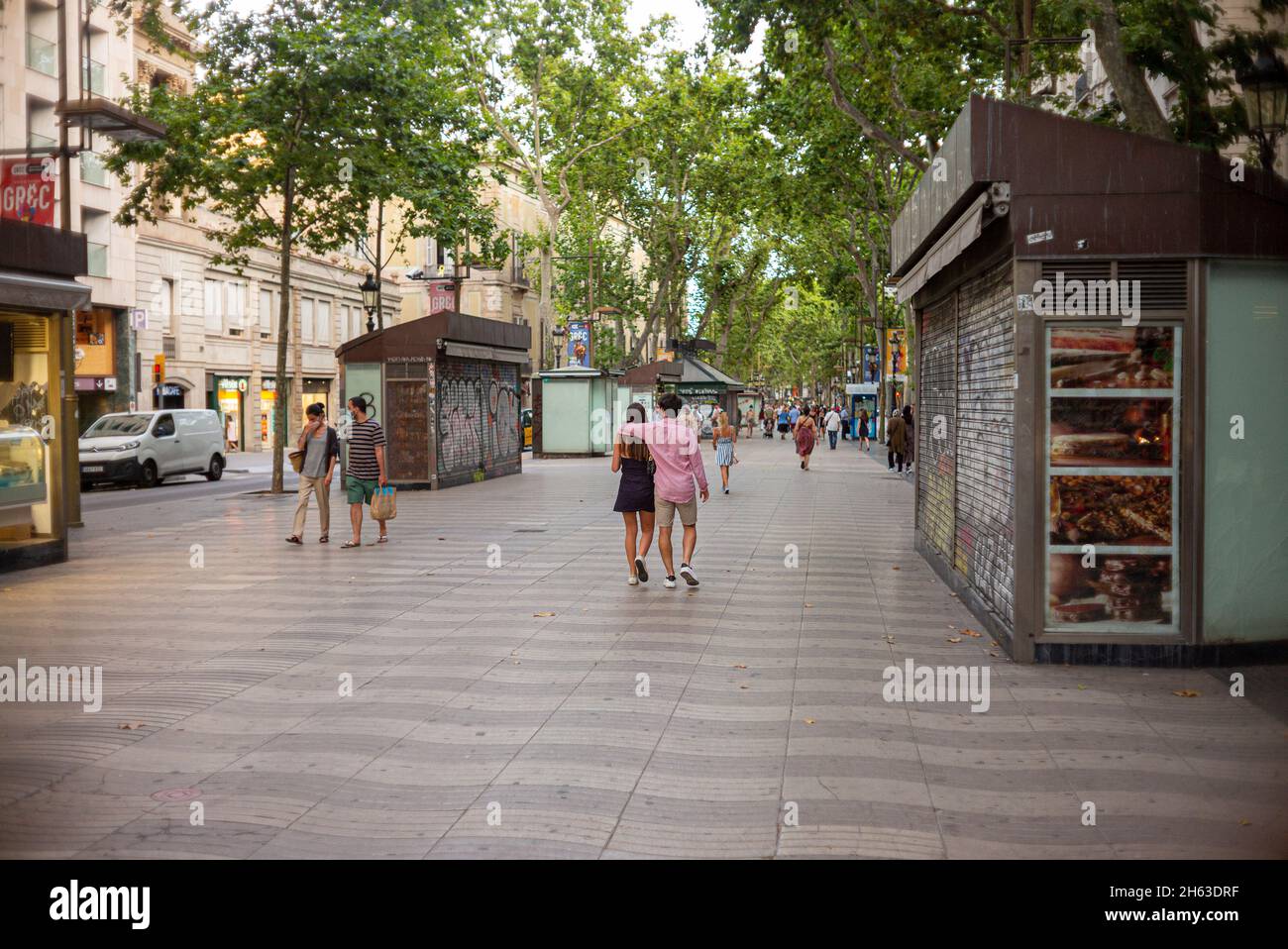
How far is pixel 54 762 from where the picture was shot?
18.8ft

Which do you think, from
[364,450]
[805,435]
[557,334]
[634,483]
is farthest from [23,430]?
[557,334]

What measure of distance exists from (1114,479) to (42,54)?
9863mm

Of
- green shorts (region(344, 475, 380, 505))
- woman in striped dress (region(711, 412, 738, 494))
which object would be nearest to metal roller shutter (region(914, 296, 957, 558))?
green shorts (region(344, 475, 380, 505))

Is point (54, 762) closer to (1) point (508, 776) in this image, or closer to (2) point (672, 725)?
(1) point (508, 776)

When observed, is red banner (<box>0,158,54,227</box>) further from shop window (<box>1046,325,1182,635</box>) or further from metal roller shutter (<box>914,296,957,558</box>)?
shop window (<box>1046,325,1182,635</box>)

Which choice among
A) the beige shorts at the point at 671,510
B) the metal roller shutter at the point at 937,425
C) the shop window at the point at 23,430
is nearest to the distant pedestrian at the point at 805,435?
the metal roller shutter at the point at 937,425

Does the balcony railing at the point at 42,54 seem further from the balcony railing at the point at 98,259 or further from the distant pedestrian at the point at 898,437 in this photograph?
the balcony railing at the point at 98,259

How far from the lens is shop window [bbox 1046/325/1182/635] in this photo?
797cm

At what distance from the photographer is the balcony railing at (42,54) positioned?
11.4 meters

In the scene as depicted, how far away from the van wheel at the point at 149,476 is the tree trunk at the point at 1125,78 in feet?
74.9

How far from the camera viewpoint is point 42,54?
11.6 metres

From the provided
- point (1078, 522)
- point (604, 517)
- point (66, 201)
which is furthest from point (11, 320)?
point (1078, 522)

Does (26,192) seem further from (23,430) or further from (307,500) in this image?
(307,500)

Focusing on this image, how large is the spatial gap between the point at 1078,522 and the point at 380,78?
17.3 meters
